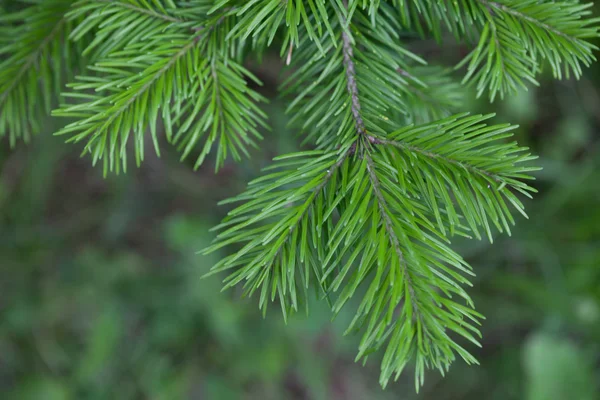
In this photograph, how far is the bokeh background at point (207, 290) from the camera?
1.48 m

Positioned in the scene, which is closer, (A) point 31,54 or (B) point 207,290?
(A) point 31,54

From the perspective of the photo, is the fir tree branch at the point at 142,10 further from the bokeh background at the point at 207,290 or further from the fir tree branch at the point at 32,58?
the bokeh background at the point at 207,290

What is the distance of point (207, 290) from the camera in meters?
1.45

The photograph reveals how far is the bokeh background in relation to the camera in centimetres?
148

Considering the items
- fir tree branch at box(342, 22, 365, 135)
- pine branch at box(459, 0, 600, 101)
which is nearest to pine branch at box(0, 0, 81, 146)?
fir tree branch at box(342, 22, 365, 135)

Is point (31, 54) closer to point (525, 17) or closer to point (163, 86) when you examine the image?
point (163, 86)

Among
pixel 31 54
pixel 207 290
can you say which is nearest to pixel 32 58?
pixel 31 54

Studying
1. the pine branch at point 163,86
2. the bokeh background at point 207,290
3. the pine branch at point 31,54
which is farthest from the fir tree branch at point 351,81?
the bokeh background at point 207,290

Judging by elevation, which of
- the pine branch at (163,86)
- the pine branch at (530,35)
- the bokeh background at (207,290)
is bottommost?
the bokeh background at (207,290)

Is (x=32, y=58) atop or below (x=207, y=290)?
atop

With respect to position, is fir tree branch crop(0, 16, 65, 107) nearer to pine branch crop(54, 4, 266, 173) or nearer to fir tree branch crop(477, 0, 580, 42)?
pine branch crop(54, 4, 266, 173)

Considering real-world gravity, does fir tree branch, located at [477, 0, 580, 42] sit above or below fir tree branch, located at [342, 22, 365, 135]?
above

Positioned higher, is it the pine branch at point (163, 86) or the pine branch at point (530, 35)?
the pine branch at point (530, 35)

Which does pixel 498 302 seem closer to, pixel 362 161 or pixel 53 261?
pixel 362 161
